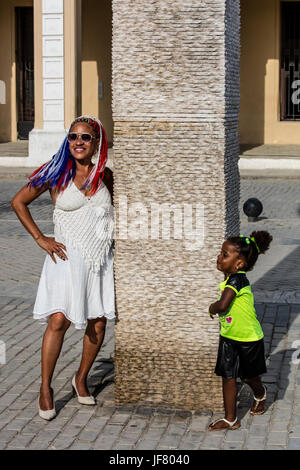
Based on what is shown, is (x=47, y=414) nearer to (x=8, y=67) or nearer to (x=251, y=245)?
(x=251, y=245)

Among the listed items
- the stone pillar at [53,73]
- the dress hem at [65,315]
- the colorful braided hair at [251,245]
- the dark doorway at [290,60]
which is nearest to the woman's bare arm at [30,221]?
the dress hem at [65,315]

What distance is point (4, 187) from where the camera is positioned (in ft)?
58.5

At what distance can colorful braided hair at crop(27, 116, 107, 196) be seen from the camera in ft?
17.9

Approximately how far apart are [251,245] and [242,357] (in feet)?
2.15

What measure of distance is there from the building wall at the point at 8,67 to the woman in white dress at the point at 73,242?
2120 cm

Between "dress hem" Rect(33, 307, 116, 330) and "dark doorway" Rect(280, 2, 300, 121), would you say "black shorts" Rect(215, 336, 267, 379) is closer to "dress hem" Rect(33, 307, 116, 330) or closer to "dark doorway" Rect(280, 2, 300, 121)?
"dress hem" Rect(33, 307, 116, 330)

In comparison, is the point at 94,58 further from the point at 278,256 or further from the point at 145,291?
the point at 145,291

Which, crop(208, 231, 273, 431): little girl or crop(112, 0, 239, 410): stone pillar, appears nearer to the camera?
crop(208, 231, 273, 431): little girl

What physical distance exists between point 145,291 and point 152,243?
293mm

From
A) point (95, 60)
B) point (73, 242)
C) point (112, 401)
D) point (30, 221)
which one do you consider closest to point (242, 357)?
point (112, 401)

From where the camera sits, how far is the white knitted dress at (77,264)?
5.40 metres

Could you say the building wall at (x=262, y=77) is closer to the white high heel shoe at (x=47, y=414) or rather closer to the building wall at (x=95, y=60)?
the building wall at (x=95, y=60)

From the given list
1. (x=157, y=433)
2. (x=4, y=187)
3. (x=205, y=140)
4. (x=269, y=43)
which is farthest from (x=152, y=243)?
(x=269, y=43)

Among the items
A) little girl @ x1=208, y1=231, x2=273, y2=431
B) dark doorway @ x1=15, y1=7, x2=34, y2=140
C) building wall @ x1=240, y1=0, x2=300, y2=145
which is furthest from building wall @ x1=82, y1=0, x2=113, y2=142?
little girl @ x1=208, y1=231, x2=273, y2=431
